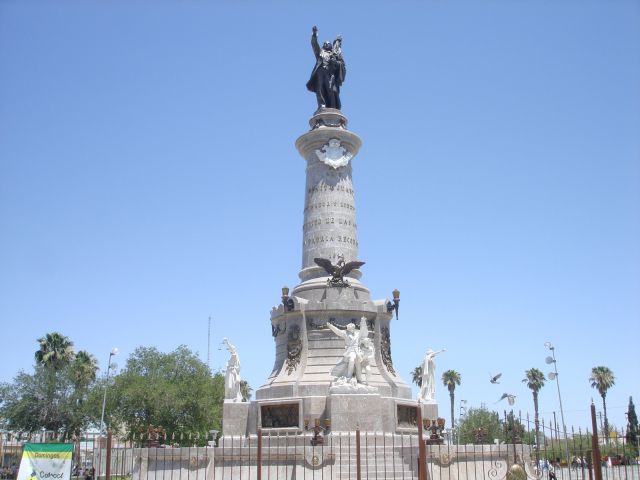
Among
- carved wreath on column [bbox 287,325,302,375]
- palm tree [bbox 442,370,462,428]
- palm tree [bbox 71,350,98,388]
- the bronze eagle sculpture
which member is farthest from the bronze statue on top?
palm tree [bbox 442,370,462,428]

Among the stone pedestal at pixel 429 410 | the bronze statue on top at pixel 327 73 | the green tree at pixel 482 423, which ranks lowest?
the green tree at pixel 482 423

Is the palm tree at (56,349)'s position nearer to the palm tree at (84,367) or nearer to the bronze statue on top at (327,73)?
the palm tree at (84,367)

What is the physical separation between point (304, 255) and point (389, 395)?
297 inches

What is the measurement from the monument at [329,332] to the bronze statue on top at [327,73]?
70 millimetres

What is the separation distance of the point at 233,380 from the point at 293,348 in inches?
110

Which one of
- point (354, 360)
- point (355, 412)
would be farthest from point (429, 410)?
point (354, 360)

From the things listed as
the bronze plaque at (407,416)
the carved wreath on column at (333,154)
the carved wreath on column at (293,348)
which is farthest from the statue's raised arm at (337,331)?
the carved wreath on column at (333,154)

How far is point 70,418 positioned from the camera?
4566cm

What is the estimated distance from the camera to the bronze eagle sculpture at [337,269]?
27.5 meters

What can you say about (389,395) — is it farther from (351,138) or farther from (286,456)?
(351,138)

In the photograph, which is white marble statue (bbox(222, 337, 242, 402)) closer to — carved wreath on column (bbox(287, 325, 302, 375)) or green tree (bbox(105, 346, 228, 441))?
carved wreath on column (bbox(287, 325, 302, 375))

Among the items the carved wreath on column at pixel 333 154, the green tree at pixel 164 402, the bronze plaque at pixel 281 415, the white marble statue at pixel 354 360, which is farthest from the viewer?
the green tree at pixel 164 402

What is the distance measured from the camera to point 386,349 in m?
27.9

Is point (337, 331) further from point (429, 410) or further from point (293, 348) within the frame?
point (429, 410)
